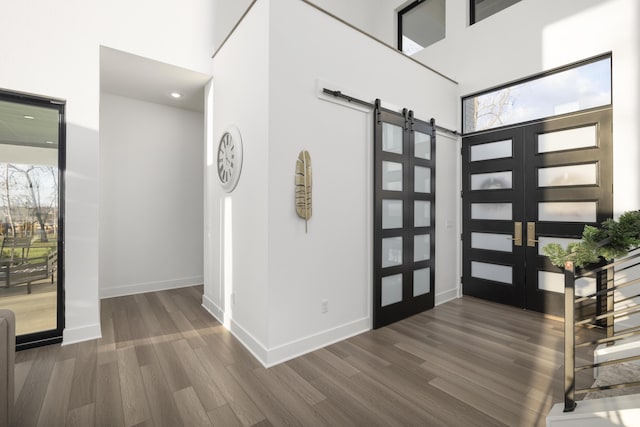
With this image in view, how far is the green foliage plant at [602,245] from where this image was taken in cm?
174

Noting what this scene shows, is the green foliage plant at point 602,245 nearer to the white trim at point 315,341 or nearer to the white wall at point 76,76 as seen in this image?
the white trim at point 315,341

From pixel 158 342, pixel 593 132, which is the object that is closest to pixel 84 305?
pixel 158 342

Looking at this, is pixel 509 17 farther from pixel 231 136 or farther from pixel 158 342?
pixel 158 342

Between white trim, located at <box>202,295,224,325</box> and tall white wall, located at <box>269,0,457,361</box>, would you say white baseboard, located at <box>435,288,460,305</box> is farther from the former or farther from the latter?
white trim, located at <box>202,295,224,325</box>

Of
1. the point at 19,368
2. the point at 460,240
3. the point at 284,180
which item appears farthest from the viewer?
the point at 460,240

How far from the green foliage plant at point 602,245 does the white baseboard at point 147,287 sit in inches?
190

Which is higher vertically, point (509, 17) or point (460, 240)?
point (509, 17)

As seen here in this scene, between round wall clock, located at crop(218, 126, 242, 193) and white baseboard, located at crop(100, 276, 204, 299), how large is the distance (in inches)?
92.3

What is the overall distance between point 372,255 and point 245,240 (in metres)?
1.37

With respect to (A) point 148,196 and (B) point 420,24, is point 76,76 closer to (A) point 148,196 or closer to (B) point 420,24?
(A) point 148,196

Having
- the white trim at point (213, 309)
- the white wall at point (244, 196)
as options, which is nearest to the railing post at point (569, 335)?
the white wall at point (244, 196)

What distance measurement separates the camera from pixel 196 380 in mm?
2238

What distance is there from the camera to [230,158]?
321 centimetres

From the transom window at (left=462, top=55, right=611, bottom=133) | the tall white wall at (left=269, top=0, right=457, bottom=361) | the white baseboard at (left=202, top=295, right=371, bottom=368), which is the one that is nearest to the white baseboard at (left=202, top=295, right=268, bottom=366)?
the white baseboard at (left=202, top=295, right=371, bottom=368)
